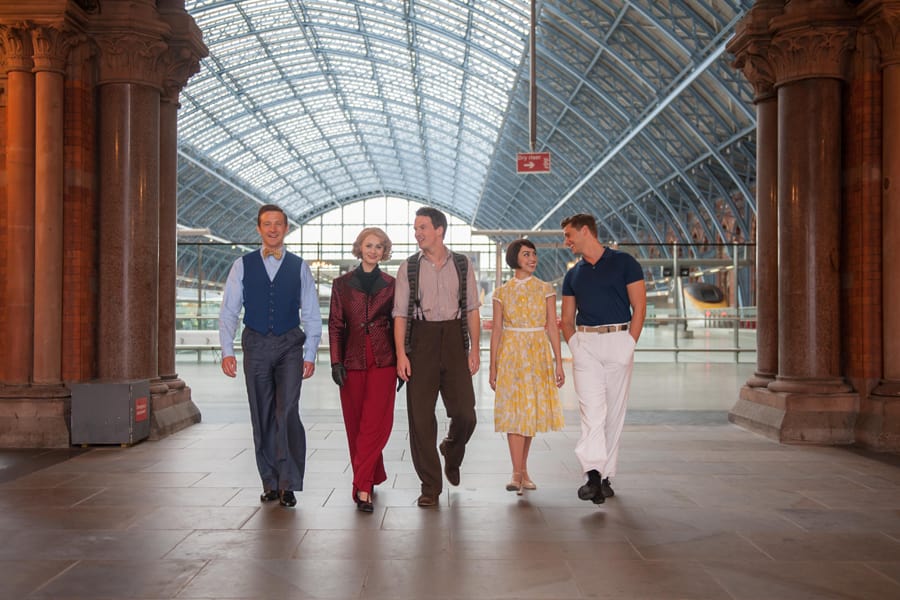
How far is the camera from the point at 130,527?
4.41m

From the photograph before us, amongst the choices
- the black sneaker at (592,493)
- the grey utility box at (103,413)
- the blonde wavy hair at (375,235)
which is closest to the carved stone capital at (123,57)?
the grey utility box at (103,413)

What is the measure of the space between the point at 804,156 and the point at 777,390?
215 cm

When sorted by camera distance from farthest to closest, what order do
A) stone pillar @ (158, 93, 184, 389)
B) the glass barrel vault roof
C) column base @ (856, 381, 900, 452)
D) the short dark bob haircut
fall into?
the glass barrel vault roof < stone pillar @ (158, 93, 184, 389) < column base @ (856, 381, 900, 452) < the short dark bob haircut

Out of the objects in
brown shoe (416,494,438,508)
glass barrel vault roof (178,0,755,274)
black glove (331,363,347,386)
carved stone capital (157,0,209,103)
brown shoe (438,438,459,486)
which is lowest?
brown shoe (416,494,438,508)

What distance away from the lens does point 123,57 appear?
764 cm

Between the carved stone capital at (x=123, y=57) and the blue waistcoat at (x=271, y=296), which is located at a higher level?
the carved stone capital at (x=123, y=57)

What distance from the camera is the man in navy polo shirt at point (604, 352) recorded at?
511cm

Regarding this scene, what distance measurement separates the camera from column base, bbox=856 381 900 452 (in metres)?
6.97

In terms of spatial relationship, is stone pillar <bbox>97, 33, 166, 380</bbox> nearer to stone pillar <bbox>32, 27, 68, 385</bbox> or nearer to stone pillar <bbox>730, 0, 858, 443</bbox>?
stone pillar <bbox>32, 27, 68, 385</bbox>

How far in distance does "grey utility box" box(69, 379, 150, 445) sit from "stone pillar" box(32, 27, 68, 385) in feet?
1.69

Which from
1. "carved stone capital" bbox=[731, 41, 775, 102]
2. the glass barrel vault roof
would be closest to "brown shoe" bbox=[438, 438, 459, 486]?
"carved stone capital" bbox=[731, 41, 775, 102]

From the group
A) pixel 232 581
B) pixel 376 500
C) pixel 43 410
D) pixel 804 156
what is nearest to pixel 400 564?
pixel 232 581

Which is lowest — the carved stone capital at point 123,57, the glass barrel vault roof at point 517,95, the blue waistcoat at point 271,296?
the blue waistcoat at point 271,296

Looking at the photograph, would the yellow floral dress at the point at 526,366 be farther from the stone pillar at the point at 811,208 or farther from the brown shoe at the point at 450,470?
the stone pillar at the point at 811,208
